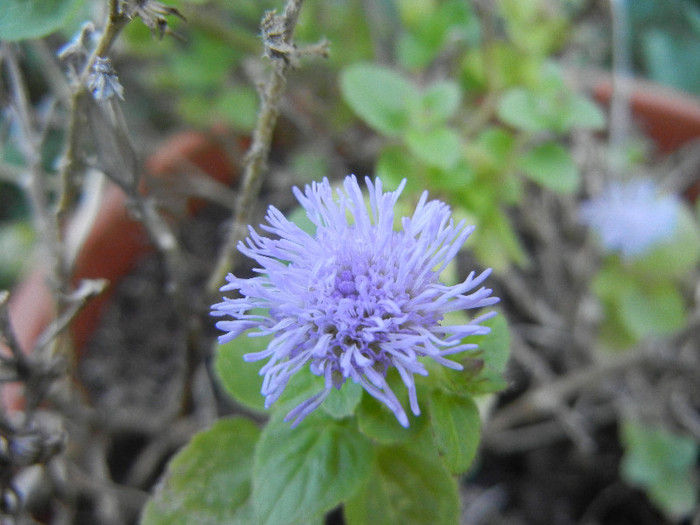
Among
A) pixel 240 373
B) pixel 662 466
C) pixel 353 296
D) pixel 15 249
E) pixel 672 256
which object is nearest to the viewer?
pixel 353 296

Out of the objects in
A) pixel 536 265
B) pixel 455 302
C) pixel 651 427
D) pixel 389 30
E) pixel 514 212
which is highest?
pixel 389 30

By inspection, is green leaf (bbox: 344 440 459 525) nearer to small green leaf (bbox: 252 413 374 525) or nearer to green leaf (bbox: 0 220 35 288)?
small green leaf (bbox: 252 413 374 525)

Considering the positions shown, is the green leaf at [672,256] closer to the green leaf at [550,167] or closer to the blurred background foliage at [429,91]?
the blurred background foliage at [429,91]

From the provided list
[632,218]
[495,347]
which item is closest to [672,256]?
[632,218]

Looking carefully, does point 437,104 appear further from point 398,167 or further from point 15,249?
point 15,249

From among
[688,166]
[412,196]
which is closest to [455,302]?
[412,196]

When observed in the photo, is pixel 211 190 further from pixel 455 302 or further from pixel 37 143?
pixel 455 302
